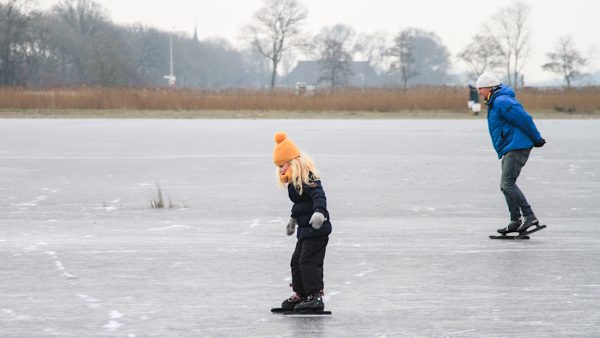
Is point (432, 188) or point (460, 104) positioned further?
point (460, 104)

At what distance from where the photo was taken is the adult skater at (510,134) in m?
A: 10.1

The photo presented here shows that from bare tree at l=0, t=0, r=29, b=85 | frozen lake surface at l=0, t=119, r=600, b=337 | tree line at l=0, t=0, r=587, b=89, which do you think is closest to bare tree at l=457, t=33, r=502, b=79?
tree line at l=0, t=0, r=587, b=89

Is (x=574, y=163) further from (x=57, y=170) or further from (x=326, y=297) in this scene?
(x=326, y=297)

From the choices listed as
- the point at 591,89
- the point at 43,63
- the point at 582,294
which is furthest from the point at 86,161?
the point at 43,63

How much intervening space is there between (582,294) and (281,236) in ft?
12.0

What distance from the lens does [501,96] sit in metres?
10.2

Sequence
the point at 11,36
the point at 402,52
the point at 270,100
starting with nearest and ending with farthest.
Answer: the point at 270,100
the point at 11,36
the point at 402,52

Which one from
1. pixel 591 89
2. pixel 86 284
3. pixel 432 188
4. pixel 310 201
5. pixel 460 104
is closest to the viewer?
pixel 310 201

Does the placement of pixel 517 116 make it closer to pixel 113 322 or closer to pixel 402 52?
pixel 113 322

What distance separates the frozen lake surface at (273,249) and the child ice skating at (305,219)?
0.20 meters

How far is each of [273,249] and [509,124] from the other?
2.73 meters

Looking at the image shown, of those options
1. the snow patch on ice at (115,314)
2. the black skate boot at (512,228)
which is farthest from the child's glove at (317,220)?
the black skate boot at (512,228)

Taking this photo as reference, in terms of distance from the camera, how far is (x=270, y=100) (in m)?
44.5

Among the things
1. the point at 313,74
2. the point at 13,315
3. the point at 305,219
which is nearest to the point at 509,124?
the point at 305,219
